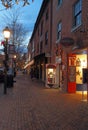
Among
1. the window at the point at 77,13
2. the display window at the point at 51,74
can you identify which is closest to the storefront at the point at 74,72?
the window at the point at 77,13

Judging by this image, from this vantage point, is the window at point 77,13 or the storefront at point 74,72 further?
the storefront at point 74,72

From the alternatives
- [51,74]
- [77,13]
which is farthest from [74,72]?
[51,74]

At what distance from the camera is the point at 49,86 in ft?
87.0

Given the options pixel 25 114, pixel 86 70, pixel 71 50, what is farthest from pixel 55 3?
pixel 25 114

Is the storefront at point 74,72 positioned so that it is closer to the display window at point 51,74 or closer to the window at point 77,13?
the window at point 77,13

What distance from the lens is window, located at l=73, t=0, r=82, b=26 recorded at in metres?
19.0

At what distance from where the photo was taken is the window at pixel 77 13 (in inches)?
746

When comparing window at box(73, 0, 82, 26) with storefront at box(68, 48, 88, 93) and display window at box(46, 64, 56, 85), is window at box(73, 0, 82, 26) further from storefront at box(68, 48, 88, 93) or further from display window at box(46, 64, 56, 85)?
display window at box(46, 64, 56, 85)

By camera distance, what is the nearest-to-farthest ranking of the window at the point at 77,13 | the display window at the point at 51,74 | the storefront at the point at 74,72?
the window at the point at 77,13 → the storefront at the point at 74,72 → the display window at the point at 51,74

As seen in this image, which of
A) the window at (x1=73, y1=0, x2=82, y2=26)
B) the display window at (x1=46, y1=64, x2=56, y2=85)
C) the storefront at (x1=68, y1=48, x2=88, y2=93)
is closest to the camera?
the window at (x1=73, y1=0, x2=82, y2=26)

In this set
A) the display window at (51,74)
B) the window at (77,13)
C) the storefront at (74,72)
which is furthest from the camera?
the display window at (51,74)

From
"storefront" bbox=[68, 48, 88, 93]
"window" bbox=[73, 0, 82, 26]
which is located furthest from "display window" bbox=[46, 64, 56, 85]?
"window" bbox=[73, 0, 82, 26]

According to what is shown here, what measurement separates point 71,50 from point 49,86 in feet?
22.1

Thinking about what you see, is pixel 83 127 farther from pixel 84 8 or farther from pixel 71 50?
pixel 71 50
